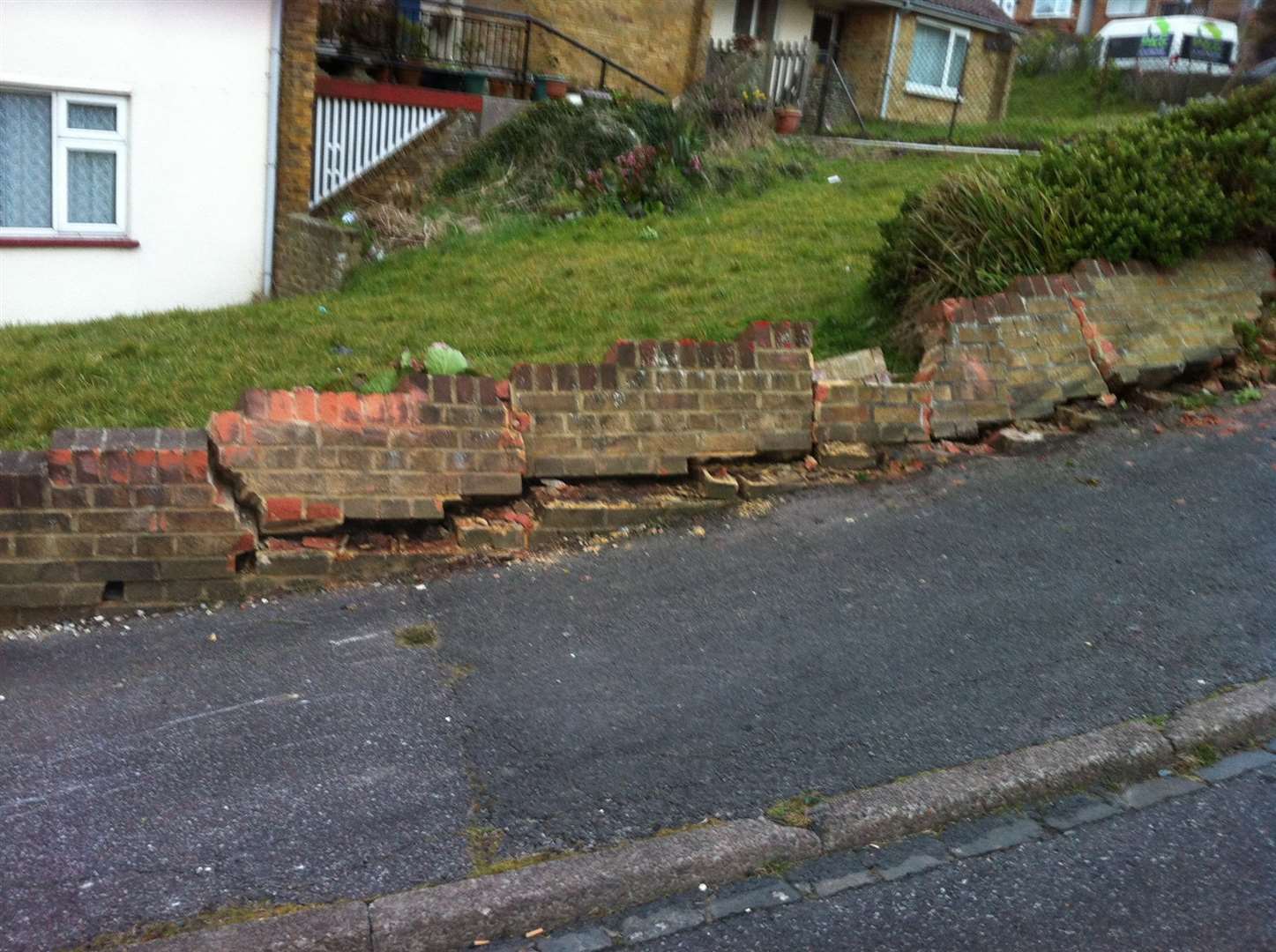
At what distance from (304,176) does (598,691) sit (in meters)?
8.39

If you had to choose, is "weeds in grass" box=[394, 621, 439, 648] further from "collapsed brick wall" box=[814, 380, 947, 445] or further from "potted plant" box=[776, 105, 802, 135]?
"potted plant" box=[776, 105, 802, 135]

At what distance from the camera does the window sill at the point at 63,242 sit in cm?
995

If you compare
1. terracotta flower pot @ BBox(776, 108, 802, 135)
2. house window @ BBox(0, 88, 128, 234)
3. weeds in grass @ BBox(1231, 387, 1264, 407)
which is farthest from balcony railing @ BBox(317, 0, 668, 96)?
weeds in grass @ BBox(1231, 387, 1264, 407)

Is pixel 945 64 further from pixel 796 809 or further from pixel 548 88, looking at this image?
pixel 796 809

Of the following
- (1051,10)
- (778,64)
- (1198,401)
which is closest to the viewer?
(1198,401)

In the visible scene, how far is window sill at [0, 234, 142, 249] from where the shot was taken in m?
9.95

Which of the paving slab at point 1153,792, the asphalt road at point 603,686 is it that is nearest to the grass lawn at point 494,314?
the asphalt road at point 603,686

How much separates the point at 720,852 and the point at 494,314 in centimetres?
557

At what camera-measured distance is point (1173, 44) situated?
28.4m

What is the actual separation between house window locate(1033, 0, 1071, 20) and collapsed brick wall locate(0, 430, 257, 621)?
38334 mm

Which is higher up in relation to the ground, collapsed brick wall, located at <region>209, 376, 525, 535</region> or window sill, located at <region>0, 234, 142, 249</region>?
window sill, located at <region>0, 234, 142, 249</region>

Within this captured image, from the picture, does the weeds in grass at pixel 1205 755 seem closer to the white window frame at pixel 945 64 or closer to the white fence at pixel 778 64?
the white fence at pixel 778 64

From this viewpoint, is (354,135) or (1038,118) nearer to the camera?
(354,135)

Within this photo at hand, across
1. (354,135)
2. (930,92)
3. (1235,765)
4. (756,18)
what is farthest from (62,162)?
(930,92)
